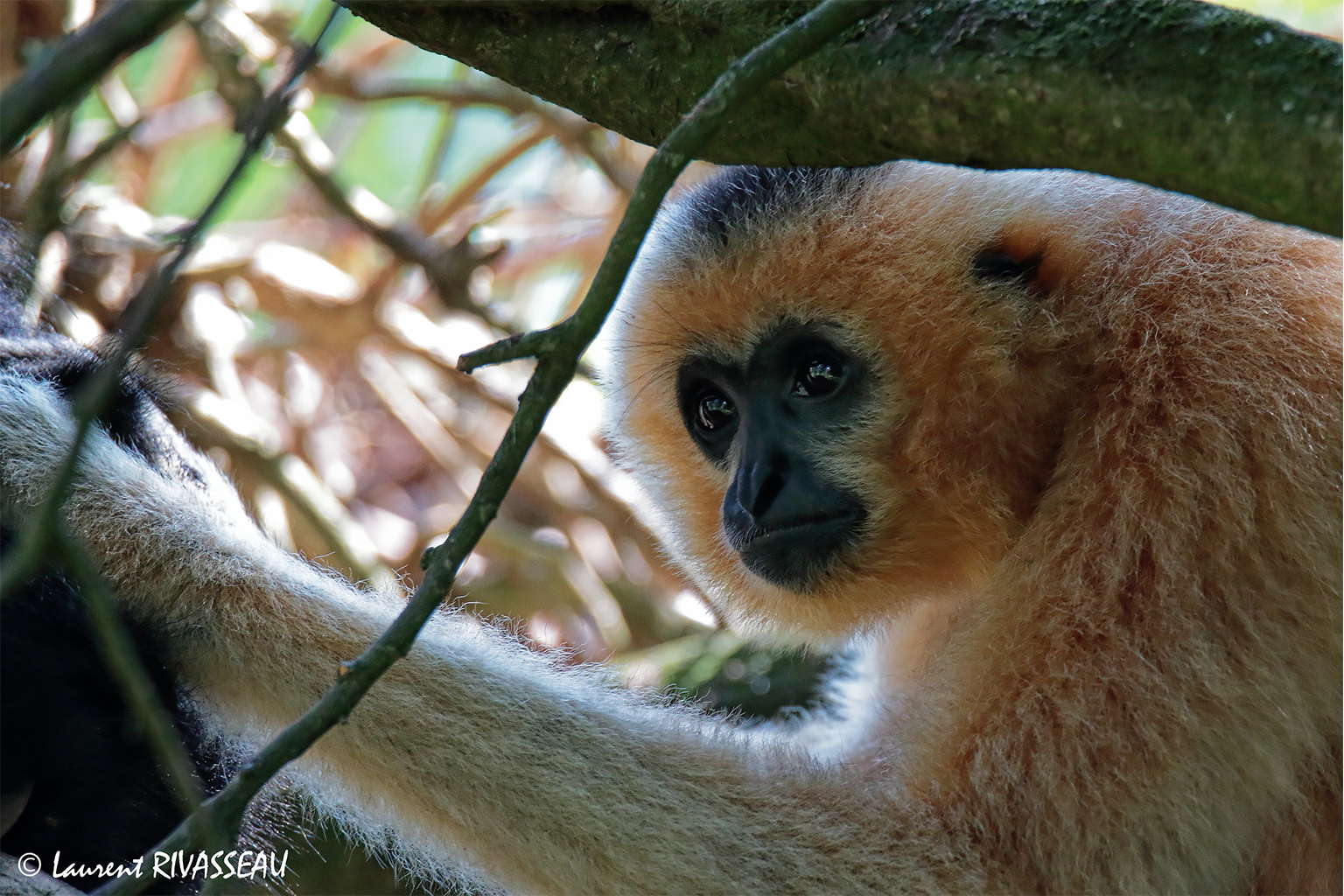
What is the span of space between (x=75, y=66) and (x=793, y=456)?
226cm

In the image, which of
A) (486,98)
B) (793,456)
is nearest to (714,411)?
(793,456)

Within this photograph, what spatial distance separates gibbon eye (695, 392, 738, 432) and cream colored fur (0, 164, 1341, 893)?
25 centimetres

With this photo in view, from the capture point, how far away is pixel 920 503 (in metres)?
3.34

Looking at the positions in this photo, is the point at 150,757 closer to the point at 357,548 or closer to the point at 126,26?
the point at 126,26

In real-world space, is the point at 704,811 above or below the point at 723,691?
below

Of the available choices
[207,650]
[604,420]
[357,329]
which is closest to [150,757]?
[207,650]

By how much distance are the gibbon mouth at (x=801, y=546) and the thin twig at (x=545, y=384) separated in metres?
1.84

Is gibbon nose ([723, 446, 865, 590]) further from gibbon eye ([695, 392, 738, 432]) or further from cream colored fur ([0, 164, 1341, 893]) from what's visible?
gibbon eye ([695, 392, 738, 432])

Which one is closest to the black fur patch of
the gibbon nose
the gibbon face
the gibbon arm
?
the gibbon face

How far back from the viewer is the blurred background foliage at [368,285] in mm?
5684

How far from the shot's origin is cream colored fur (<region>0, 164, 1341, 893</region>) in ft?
9.28

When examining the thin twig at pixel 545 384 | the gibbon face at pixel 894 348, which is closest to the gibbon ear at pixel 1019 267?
the gibbon face at pixel 894 348

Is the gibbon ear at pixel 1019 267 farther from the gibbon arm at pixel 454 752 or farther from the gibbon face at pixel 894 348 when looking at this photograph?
the gibbon arm at pixel 454 752

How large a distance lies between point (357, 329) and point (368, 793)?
402cm
